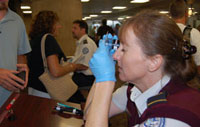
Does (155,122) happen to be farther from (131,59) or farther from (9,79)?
(9,79)

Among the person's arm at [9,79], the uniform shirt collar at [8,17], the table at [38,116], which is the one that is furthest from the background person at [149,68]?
the uniform shirt collar at [8,17]

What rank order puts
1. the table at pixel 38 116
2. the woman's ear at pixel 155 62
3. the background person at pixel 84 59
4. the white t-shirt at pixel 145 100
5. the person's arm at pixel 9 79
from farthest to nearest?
the background person at pixel 84 59, the person's arm at pixel 9 79, the table at pixel 38 116, the woman's ear at pixel 155 62, the white t-shirt at pixel 145 100

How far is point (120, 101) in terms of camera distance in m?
1.27

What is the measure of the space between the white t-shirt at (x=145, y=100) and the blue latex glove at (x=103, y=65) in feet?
0.51

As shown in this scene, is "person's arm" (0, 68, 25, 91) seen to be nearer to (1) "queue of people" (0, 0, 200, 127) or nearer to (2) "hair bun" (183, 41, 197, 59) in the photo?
(1) "queue of people" (0, 0, 200, 127)

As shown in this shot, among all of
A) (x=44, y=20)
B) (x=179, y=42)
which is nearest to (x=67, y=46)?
(x=44, y=20)

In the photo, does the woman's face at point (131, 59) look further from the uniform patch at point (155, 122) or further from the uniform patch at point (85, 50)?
the uniform patch at point (85, 50)

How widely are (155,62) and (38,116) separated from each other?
0.71 m

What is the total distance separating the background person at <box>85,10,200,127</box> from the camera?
856 millimetres

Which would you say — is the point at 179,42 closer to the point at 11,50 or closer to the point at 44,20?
the point at 11,50

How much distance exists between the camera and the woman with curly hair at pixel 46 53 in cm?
205

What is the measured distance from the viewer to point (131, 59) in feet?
3.16

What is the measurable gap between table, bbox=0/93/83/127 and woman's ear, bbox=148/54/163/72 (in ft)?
1.56

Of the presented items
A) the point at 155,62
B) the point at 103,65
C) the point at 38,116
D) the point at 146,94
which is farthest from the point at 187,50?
the point at 38,116
